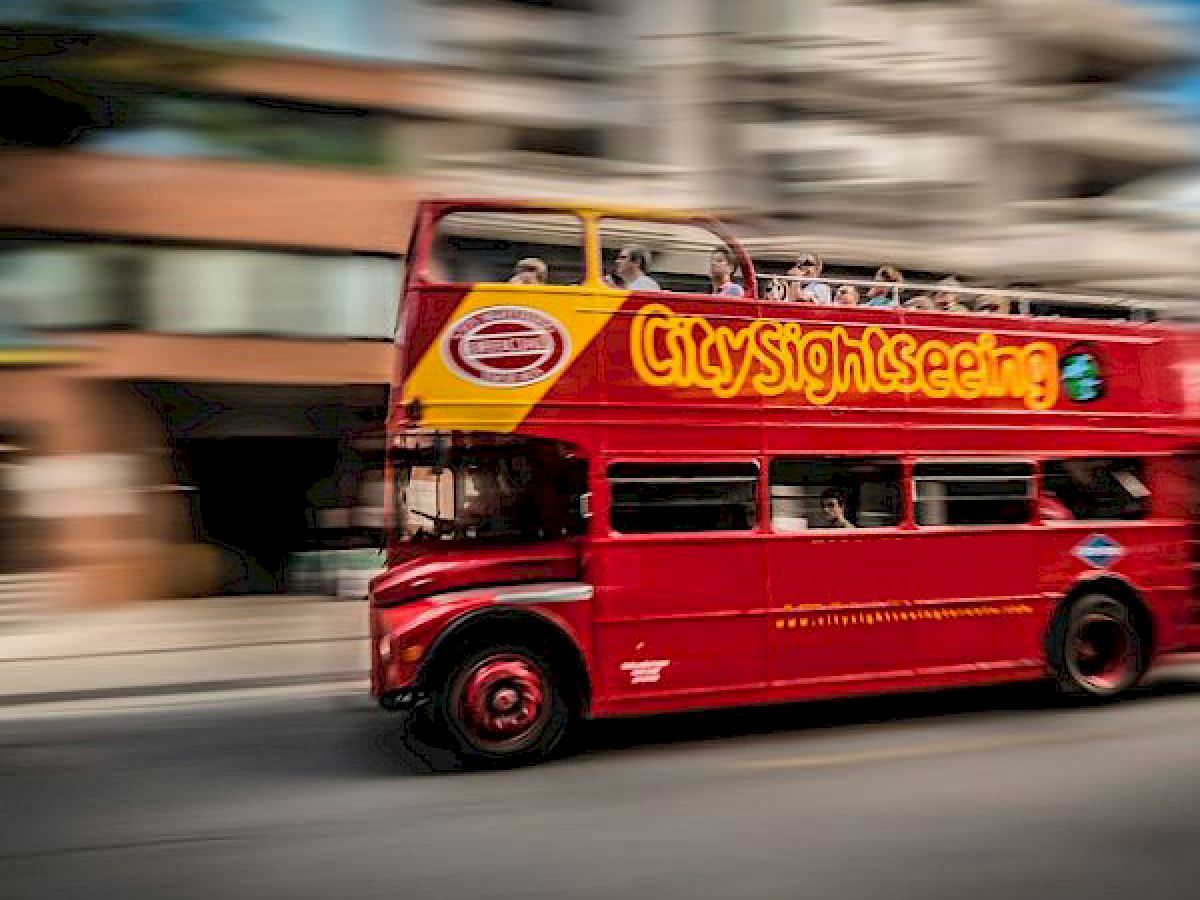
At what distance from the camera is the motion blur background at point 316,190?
1614 cm

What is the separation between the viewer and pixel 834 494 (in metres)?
8.51

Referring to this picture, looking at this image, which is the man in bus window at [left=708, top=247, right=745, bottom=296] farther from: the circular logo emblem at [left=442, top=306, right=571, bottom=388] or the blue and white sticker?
the blue and white sticker

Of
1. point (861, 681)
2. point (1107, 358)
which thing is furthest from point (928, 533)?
point (1107, 358)

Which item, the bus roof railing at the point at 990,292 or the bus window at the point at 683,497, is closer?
the bus window at the point at 683,497

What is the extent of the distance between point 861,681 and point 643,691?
5.46 ft

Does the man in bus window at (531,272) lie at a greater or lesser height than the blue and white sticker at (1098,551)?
greater

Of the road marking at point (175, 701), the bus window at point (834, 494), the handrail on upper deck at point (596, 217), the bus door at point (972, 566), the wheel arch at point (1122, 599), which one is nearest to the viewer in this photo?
the handrail on upper deck at point (596, 217)

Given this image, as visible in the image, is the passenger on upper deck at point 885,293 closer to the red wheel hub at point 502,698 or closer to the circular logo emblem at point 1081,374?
the circular logo emblem at point 1081,374

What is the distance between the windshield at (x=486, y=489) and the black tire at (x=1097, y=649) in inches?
159

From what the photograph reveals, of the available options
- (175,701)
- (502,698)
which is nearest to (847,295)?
(502,698)

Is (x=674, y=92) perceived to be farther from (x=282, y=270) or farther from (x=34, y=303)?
(x=34, y=303)

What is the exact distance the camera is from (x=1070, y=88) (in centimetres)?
2831

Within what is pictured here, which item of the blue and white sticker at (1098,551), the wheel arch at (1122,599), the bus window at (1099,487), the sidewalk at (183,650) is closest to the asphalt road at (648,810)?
the wheel arch at (1122,599)

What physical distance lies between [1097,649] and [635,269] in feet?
15.5
